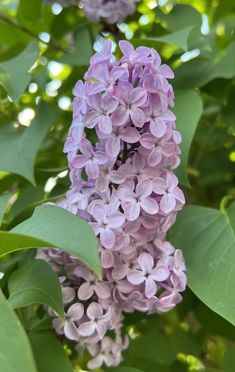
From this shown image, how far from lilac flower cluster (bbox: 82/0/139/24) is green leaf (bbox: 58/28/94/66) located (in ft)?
0.15

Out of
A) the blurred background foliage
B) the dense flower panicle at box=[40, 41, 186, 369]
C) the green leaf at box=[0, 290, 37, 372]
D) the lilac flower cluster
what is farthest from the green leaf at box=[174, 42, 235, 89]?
the green leaf at box=[0, 290, 37, 372]

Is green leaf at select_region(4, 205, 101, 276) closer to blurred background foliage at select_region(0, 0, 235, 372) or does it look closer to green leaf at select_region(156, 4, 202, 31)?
blurred background foliage at select_region(0, 0, 235, 372)

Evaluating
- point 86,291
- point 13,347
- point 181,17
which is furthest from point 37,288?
point 181,17

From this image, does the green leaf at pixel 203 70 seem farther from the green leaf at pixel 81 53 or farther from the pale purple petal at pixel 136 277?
the pale purple petal at pixel 136 277

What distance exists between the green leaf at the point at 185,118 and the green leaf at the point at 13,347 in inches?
13.3

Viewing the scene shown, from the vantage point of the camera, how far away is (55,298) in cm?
64

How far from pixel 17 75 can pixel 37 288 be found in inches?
13.7

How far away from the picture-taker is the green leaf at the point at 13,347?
47cm

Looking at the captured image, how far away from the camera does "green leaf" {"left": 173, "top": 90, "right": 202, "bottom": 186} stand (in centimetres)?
77

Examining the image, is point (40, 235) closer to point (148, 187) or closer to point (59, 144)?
point (148, 187)

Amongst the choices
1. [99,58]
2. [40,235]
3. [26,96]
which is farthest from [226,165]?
[40,235]

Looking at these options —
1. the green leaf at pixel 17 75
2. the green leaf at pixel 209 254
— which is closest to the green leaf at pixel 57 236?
the green leaf at pixel 209 254

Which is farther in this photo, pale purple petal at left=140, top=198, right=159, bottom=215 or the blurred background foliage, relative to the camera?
the blurred background foliage

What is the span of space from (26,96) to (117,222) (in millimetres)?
646
